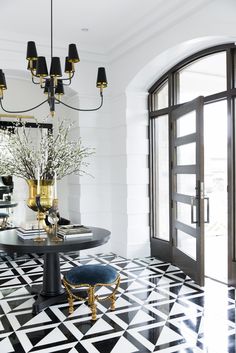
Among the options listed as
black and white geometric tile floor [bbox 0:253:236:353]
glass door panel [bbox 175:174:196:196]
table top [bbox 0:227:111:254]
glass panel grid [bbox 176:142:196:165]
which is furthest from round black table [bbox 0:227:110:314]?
glass panel grid [bbox 176:142:196:165]

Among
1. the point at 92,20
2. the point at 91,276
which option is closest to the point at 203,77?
the point at 92,20

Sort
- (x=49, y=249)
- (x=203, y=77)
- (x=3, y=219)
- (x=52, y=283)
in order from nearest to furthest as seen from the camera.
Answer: (x=49, y=249)
(x=52, y=283)
(x=203, y=77)
(x=3, y=219)

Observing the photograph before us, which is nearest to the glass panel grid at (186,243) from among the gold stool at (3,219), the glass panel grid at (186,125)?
the glass panel grid at (186,125)

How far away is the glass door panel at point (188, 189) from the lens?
13.3 feet

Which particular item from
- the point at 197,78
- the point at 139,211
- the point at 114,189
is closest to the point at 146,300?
the point at 139,211

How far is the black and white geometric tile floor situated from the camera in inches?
108

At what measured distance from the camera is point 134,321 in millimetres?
3191

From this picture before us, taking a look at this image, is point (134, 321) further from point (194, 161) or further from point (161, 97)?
point (161, 97)

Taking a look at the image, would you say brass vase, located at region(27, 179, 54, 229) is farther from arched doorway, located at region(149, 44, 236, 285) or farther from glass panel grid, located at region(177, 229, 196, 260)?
glass panel grid, located at region(177, 229, 196, 260)

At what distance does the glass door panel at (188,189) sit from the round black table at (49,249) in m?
1.19

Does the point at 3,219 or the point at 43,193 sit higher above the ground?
the point at 43,193

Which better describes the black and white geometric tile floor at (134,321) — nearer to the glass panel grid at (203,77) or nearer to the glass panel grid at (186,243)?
the glass panel grid at (186,243)

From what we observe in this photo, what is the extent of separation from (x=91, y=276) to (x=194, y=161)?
1939 millimetres

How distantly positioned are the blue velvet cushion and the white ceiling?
2.92 metres
